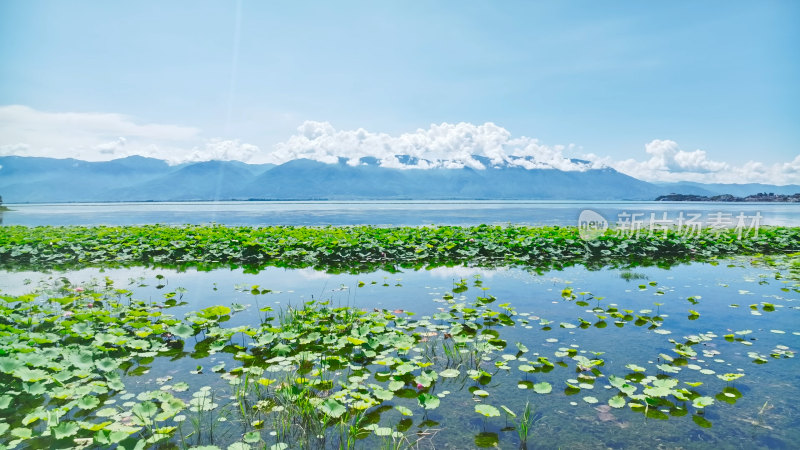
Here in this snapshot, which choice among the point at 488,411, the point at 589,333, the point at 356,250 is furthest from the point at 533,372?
the point at 356,250

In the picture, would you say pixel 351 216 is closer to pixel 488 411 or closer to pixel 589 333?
pixel 589 333

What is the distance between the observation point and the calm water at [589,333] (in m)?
4.03

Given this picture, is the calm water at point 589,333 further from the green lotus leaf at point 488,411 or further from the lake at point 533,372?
the green lotus leaf at point 488,411

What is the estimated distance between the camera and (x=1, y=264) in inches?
561

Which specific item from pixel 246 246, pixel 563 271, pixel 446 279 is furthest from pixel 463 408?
pixel 246 246

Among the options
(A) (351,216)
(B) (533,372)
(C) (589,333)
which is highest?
(C) (589,333)

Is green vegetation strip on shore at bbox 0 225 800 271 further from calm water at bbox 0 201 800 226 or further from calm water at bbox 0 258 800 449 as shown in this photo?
calm water at bbox 0 201 800 226

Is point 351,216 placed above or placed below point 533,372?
below

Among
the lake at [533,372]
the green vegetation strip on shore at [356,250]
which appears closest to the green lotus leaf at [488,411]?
the lake at [533,372]

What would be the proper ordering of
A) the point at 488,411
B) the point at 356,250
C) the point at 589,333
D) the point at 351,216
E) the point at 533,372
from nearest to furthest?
the point at 488,411 < the point at 533,372 < the point at 589,333 < the point at 356,250 < the point at 351,216

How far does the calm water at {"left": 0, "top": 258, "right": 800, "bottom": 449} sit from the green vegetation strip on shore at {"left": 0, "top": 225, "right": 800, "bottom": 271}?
159 centimetres

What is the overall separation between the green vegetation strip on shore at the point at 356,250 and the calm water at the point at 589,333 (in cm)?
159

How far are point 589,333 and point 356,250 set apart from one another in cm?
911

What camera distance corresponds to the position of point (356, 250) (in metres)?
14.6
